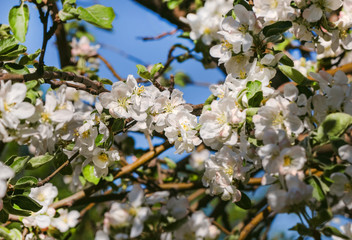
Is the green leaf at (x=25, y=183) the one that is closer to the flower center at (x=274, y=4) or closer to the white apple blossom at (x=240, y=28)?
the white apple blossom at (x=240, y=28)

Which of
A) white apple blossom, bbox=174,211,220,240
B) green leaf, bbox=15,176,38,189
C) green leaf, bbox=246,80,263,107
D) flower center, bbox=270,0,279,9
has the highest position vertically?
flower center, bbox=270,0,279,9

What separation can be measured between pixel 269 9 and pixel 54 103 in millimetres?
572

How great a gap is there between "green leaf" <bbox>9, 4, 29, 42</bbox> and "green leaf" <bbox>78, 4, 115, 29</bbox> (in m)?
0.14

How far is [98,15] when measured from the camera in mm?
1094

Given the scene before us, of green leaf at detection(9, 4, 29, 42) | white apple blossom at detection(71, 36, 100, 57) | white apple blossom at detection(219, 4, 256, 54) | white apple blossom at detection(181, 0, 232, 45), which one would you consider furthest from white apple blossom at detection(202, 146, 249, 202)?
white apple blossom at detection(71, 36, 100, 57)

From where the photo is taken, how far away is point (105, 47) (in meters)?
2.64

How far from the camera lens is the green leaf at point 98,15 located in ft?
3.47

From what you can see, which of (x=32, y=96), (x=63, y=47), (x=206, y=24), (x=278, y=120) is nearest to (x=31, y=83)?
(x=32, y=96)

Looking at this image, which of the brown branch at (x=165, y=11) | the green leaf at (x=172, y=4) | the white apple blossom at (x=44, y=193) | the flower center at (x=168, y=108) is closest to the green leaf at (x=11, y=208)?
the white apple blossom at (x=44, y=193)

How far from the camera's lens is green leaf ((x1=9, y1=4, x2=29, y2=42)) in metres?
1.00

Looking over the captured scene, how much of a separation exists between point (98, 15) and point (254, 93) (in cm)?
52

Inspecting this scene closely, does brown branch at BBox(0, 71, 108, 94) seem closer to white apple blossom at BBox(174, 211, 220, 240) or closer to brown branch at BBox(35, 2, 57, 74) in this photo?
brown branch at BBox(35, 2, 57, 74)

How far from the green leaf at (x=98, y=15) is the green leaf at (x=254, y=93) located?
0.47 m

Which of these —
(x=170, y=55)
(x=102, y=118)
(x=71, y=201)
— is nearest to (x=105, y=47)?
(x=170, y=55)
